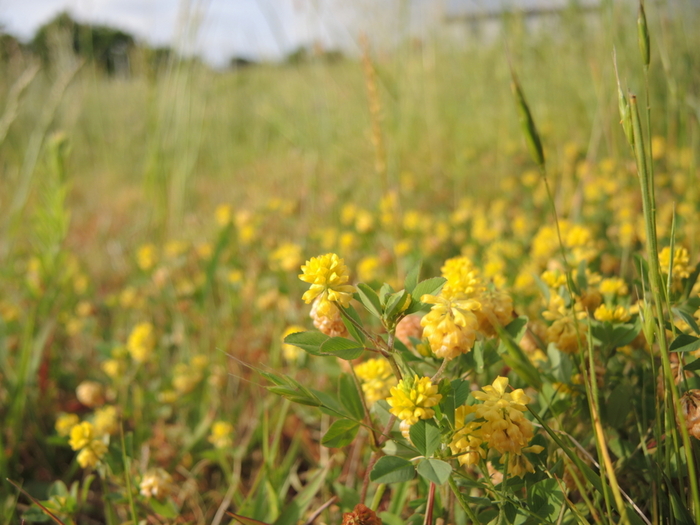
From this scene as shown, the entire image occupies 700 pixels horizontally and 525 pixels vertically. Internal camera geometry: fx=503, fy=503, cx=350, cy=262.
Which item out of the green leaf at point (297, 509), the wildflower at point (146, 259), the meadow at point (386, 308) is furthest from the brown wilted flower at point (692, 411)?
the wildflower at point (146, 259)

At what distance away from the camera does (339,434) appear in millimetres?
604

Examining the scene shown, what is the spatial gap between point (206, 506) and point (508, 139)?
2.59 metres

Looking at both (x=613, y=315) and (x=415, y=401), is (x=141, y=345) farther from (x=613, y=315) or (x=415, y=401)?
(x=613, y=315)

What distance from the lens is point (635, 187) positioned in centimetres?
183

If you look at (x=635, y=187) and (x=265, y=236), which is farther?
(x=265, y=236)

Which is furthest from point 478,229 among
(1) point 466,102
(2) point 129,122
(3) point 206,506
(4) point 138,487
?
(2) point 129,122

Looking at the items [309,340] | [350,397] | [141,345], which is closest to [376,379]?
[350,397]

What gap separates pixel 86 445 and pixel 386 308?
1.89 ft

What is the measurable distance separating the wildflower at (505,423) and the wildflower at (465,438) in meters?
0.01

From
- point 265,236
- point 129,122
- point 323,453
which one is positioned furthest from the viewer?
point 129,122

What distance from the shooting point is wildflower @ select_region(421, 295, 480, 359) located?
505 millimetres

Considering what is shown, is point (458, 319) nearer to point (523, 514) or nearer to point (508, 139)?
point (523, 514)

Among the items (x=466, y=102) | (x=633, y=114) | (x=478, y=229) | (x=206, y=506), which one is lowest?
(x=206, y=506)

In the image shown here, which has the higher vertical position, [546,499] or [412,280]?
[412,280]
